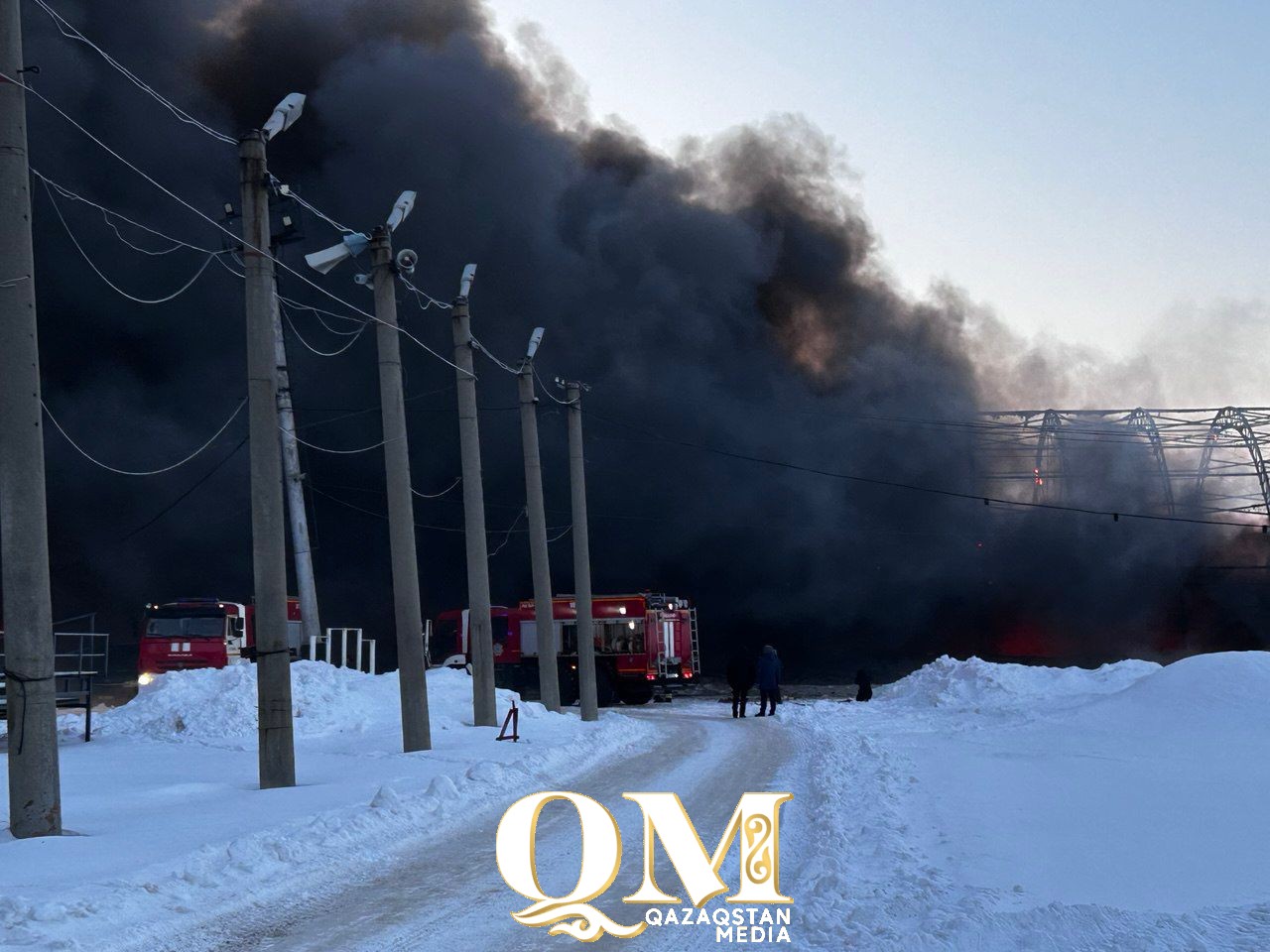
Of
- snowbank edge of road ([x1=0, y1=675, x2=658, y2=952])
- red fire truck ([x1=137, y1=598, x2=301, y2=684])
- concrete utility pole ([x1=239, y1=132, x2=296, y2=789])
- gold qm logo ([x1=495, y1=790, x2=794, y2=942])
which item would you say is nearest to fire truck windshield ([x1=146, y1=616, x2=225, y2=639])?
red fire truck ([x1=137, y1=598, x2=301, y2=684])

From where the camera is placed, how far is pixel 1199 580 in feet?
188

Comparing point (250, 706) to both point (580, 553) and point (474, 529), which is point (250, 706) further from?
point (580, 553)

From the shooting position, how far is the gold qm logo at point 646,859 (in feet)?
23.0

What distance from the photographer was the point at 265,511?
45.7ft

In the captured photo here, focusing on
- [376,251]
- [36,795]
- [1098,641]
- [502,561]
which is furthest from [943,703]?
[502,561]

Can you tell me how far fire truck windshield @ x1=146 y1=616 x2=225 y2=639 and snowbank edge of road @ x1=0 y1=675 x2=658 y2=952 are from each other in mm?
21139

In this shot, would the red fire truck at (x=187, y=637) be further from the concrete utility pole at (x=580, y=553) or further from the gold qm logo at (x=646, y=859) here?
the gold qm logo at (x=646, y=859)

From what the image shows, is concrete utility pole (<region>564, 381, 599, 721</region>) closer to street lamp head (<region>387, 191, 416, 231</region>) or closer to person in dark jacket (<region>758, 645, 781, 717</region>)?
person in dark jacket (<region>758, 645, 781, 717</region>)

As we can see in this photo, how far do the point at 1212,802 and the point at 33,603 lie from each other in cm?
1079

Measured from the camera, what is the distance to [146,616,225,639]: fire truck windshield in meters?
32.5

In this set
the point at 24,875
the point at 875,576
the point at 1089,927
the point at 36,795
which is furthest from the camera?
the point at 875,576

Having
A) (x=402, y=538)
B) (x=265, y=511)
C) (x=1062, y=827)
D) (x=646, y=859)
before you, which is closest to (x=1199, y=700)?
(x=1062, y=827)

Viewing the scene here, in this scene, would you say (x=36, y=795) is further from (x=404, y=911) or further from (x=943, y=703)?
(x=943, y=703)

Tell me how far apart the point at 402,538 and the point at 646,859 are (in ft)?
32.5
